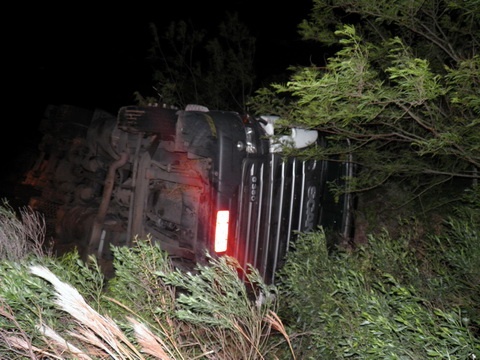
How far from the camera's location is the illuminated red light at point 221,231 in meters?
4.27

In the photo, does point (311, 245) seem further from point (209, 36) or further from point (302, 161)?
point (209, 36)

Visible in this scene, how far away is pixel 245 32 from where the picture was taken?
11281 millimetres

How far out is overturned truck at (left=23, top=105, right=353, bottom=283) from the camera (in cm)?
432

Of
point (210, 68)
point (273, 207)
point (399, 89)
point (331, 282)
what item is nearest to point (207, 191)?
point (273, 207)

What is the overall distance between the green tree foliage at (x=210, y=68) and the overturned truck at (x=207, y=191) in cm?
524

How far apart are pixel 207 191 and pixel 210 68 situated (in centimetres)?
819

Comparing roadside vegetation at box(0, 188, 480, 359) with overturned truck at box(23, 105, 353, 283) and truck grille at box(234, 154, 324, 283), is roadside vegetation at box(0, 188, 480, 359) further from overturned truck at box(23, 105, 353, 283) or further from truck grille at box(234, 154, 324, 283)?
overturned truck at box(23, 105, 353, 283)

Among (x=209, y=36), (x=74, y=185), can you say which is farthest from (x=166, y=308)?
(x=209, y=36)

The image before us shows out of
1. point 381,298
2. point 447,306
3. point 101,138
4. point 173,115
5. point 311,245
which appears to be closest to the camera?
point 381,298

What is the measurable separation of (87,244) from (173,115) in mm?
2347

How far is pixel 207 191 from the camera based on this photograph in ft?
14.2

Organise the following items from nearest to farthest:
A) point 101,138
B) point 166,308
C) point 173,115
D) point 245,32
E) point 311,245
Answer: point 166,308, point 311,245, point 173,115, point 101,138, point 245,32

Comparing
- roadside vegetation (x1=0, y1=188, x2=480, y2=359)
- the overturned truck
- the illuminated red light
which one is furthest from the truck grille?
roadside vegetation (x1=0, y1=188, x2=480, y2=359)

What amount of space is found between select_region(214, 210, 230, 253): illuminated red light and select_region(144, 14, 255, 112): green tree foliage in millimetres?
6943
